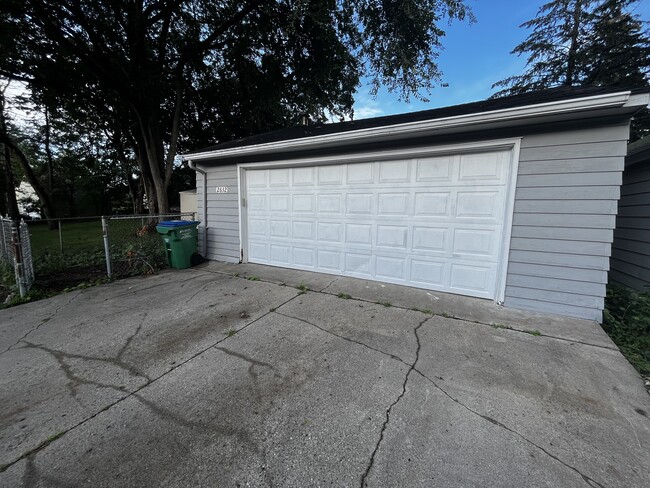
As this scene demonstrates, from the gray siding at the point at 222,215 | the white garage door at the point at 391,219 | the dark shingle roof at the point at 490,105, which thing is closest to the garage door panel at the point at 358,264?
the white garage door at the point at 391,219

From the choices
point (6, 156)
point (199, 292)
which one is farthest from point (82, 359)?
point (6, 156)

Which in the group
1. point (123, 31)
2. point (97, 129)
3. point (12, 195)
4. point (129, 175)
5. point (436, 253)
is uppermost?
point (123, 31)

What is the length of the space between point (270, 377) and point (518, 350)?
232 centimetres

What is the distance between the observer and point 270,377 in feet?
6.88

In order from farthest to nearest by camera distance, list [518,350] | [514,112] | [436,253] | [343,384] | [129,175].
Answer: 1. [129,175]
2. [436,253]
3. [514,112]
4. [518,350]
5. [343,384]

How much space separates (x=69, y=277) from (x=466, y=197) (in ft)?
22.7

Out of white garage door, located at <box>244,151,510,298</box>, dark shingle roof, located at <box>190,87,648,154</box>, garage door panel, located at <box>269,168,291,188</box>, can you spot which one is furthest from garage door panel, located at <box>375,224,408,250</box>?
garage door panel, located at <box>269,168,291,188</box>

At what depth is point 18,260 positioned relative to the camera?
3.75m

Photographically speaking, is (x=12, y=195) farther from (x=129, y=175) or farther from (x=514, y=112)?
(x=514, y=112)

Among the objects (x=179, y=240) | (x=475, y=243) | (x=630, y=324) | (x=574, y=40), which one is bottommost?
(x=630, y=324)

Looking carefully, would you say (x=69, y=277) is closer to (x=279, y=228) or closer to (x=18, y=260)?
(x=18, y=260)

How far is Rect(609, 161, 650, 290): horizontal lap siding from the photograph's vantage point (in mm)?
3643

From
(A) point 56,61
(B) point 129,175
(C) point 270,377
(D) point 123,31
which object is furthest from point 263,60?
(B) point 129,175

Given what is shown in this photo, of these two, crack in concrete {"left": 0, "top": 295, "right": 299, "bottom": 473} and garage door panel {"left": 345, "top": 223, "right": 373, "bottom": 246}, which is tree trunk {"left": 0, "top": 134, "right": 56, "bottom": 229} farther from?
crack in concrete {"left": 0, "top": 295, "right": 299, "bottom": 473}
